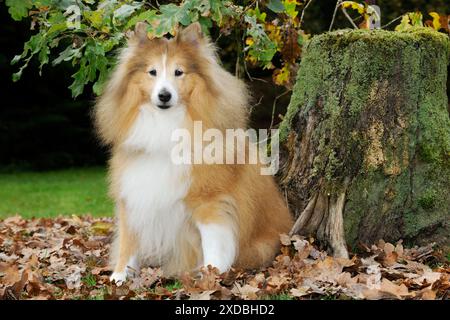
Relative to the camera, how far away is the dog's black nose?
4141 millimetres

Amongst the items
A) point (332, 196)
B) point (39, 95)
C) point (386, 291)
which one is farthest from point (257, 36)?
point (39, 95)

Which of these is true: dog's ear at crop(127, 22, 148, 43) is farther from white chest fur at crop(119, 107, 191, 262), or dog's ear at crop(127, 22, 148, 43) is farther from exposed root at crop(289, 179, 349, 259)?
exposed root at crop(289, 179, 349, 259)

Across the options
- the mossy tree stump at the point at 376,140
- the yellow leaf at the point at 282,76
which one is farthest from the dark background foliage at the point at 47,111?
the mossy tree stump at the point at 376,140

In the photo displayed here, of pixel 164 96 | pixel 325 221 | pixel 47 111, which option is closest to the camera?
pixel 164 96

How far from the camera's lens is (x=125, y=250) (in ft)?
14.8

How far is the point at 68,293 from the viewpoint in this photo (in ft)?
13.0

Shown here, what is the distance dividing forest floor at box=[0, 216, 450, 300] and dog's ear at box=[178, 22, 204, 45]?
1.46 metres

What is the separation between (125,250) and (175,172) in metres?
0.71

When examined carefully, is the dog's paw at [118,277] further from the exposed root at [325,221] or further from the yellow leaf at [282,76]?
the yellow leaf at [282,76]

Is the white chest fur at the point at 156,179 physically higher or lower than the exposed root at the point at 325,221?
higher

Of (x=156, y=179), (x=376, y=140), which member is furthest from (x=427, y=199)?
(x=156, y=179)

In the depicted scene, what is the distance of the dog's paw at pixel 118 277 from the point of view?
4.26 meters

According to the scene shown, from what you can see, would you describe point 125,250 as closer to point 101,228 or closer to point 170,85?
point 170,85

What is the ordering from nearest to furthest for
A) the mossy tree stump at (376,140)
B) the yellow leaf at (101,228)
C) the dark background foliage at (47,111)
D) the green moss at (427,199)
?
1. the mossy tree stump at (376,140)
2. the green moss at (427,199)
3. the yellow leaf at (101,228)
4. the dark background foliage at (47,111)
